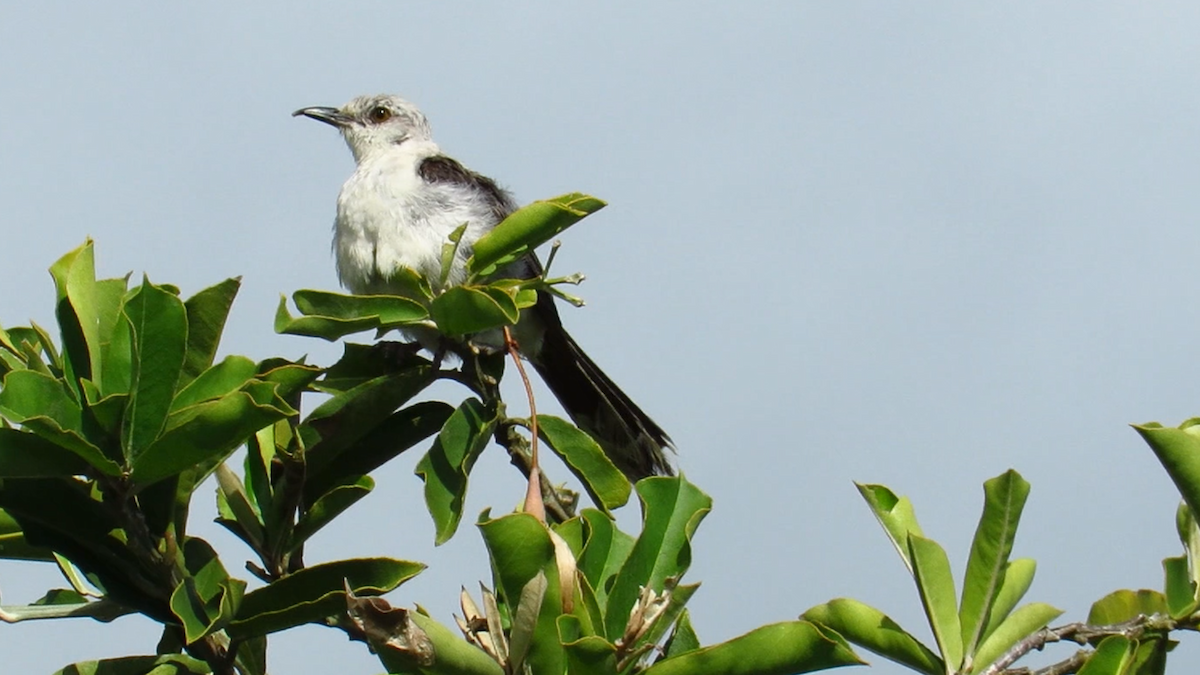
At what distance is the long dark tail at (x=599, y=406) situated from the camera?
540 centimetres

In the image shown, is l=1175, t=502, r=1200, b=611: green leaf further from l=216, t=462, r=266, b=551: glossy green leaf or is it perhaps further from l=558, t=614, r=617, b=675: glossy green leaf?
l=216, t=462, r=266, b=551: glossy green leaf

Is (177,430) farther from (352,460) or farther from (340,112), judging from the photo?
(340,112)

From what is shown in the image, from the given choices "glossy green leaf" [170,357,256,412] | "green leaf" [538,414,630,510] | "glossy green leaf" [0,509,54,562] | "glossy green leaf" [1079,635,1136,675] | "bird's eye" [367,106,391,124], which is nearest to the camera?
"glossy green leaf" [1079,635,1136,675]

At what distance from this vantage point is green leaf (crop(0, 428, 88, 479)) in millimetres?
2477

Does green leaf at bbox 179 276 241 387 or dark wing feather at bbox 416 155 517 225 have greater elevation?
dark wing feather at bbox 416 155 517 225

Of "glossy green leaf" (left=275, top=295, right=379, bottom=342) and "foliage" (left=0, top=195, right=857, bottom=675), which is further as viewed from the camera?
"glossy green leaf" (left=275, top=295, right=379, bottom=342)

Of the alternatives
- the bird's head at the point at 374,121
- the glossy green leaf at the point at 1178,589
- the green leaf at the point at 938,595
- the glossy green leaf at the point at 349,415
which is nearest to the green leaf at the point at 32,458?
the glossy green leaf at the point at 349,415

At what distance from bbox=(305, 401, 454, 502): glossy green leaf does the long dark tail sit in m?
1.67

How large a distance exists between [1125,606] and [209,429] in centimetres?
176

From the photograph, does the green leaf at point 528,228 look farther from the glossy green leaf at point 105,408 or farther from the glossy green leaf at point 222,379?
the glossy green leaf at point 105,408

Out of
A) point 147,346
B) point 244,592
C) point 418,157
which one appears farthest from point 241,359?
point 418,157

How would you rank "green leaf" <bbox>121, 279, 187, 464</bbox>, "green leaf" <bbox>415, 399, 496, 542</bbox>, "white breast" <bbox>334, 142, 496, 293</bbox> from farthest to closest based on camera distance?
"white breast" <bbox>334, 142, 496, 293</bbox> → "green leaf" <bbox>415, 399, 496, 542</bbox> → "green leaf" <bbox>121, 279, 187, 464</bbox>

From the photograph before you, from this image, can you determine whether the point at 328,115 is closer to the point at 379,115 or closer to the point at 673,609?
the point at 379,115

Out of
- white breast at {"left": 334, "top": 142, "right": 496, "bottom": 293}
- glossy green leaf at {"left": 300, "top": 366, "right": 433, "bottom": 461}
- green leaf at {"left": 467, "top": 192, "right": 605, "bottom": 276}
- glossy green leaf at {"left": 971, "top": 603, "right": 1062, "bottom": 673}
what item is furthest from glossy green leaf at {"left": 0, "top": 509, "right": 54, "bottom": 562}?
white breast at {"left": 334, "top": 142, "right": 496, "bottom": 293}
